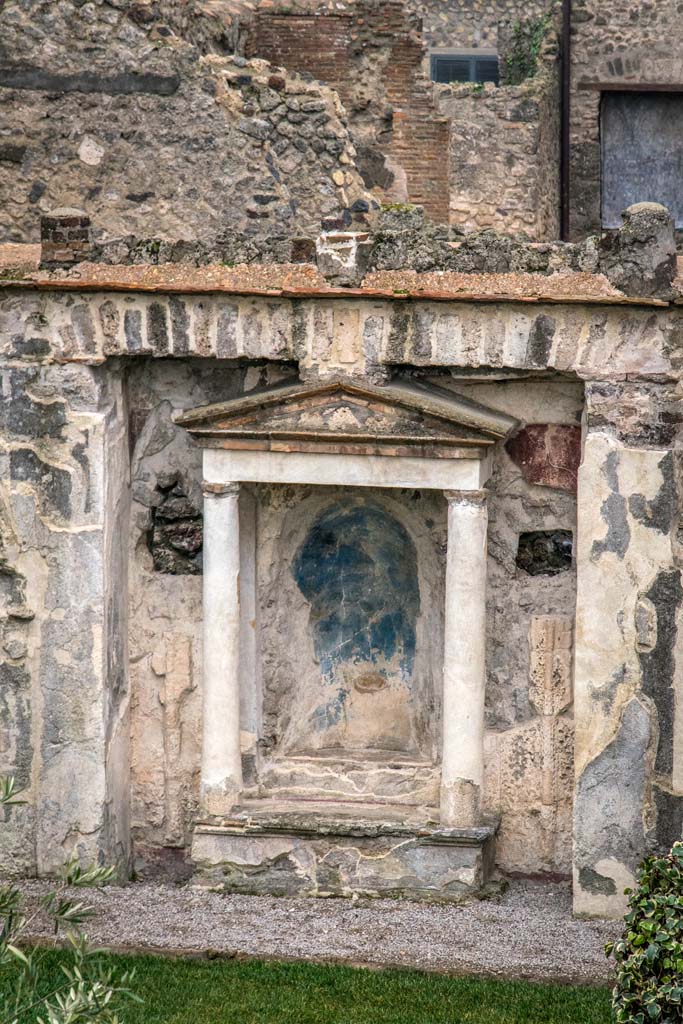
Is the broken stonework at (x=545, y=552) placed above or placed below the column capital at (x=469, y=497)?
below

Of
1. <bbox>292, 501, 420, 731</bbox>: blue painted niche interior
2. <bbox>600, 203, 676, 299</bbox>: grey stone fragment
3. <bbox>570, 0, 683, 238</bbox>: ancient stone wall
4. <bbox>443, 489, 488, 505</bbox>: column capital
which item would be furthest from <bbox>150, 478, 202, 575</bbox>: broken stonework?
<bbox>570, 0, 683, 238</bbox>: ancient stone wall

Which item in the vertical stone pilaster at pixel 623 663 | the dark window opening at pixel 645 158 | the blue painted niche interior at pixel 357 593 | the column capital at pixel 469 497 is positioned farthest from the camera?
the dark window opening at pixel 645 158

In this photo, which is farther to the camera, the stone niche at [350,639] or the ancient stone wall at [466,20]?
the ancient stone wall at [466,20]

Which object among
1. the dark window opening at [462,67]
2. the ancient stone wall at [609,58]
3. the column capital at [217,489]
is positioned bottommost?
the column capital at [217,489]

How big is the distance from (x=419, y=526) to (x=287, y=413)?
1134 millimetres

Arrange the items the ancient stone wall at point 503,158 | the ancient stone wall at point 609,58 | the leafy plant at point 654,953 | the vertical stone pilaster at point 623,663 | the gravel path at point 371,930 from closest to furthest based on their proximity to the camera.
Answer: the leafy plant at point 654,953, the gravel path at point 371,930, the vertical stone pilaster at point 623,663, the ancient stone wall at point 503,158, the ancient stone wall at point 609,58

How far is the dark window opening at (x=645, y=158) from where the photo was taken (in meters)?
19.0

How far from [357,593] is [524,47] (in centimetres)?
1086

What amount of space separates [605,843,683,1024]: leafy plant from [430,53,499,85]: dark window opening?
1699 centimetres

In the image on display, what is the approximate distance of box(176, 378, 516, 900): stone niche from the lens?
10.6m

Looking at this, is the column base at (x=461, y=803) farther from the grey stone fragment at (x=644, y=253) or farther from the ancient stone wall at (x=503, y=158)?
the ancient stone wall at (x=503, y=158)

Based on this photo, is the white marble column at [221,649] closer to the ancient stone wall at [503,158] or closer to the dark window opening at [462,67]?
the ancient stone wall at [503,158]

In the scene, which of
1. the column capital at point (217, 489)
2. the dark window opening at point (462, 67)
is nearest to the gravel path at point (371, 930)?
the column capital at point (217, 489)

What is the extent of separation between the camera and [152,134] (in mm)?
12422
